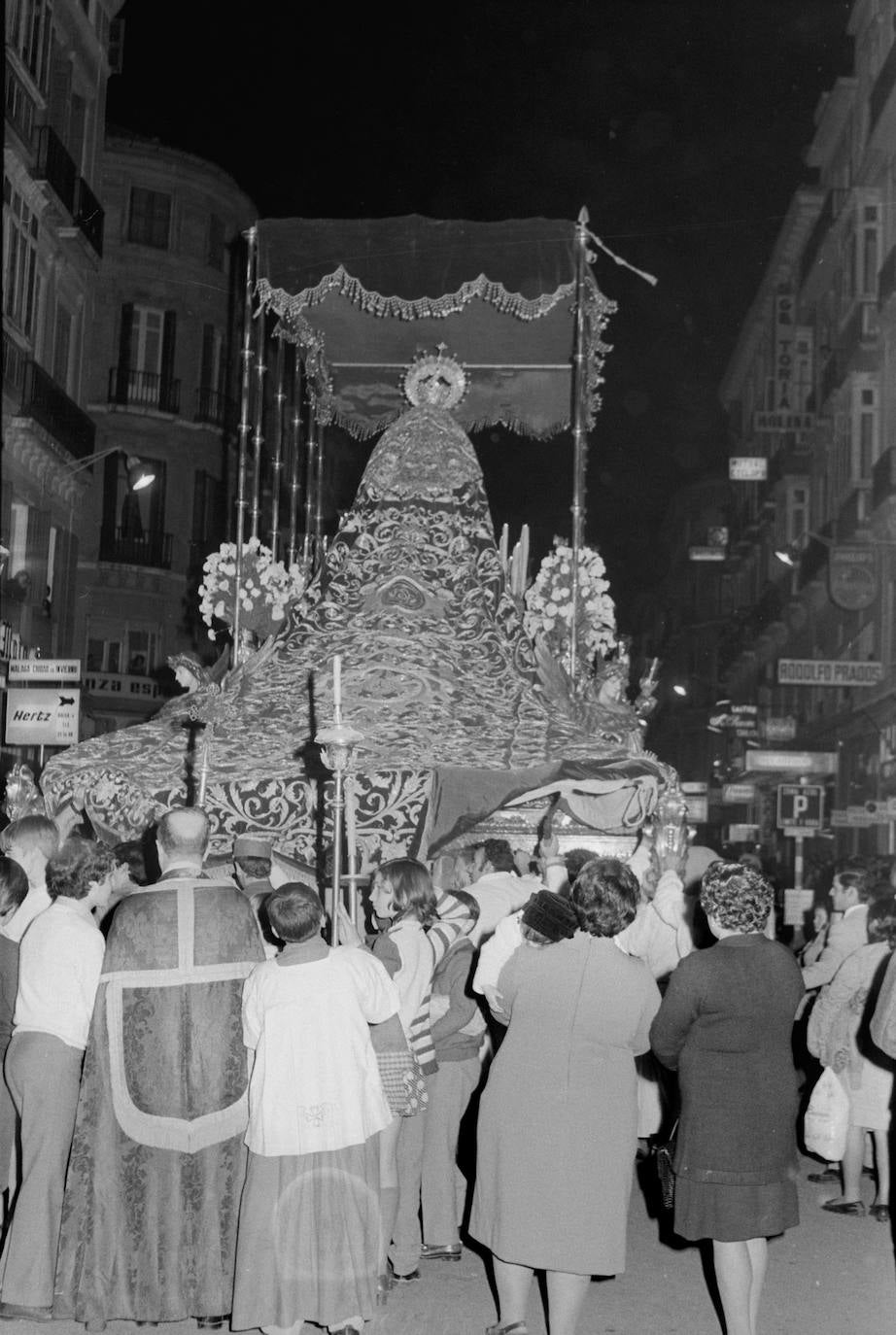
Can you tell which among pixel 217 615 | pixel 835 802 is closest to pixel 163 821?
pixel 217 615

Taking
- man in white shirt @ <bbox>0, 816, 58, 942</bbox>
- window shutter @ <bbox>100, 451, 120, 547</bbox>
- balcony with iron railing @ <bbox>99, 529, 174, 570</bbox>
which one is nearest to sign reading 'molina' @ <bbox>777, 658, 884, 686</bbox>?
balcony with iron railing @ <bbox>99, 529, 174, 570</bbox>

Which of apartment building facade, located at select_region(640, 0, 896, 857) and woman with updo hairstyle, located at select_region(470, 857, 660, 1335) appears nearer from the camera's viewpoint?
woman with updo hairstyle, located at select_region(470, 857, 660, 1335)

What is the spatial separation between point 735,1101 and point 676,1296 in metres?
1.78

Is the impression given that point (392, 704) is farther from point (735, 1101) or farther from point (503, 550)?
point (735, 1101)

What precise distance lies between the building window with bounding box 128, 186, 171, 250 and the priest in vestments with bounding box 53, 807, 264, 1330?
28.8 metres

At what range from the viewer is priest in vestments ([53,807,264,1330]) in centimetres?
613

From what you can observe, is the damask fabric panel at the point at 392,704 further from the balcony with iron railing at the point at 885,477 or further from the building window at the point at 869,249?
the building window at the point at 869,249

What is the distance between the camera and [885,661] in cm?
3262

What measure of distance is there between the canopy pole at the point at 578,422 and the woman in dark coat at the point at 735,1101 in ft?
23.7

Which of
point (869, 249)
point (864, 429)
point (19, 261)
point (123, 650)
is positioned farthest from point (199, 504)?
point (869, 249)

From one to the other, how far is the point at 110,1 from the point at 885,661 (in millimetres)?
17786

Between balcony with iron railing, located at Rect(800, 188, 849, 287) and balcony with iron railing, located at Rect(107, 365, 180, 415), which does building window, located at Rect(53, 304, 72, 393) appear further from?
balcony with iron railing, located at Rect(800, 188, 849, 287)

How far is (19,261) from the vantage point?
2291 cm

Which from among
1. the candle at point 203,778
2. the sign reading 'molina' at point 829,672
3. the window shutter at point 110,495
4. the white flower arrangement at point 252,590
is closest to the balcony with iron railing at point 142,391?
the window shutter at point 110,495
